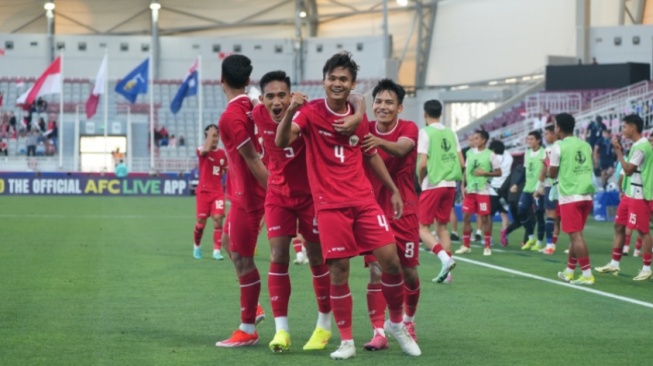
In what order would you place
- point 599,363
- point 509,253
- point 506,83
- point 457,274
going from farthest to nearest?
1. point 506,83
2. point 509,253
3. point 457,274
4. point 599,363

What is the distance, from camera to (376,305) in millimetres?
8992

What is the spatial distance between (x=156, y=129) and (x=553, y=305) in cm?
4981

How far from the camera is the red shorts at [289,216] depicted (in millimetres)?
8695

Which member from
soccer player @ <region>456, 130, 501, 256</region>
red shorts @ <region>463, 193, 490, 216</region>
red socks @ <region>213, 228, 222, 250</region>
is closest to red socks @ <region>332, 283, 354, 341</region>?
red socks @ <region>213, 228, 222, 250</region>

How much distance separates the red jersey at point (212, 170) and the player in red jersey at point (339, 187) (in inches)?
367

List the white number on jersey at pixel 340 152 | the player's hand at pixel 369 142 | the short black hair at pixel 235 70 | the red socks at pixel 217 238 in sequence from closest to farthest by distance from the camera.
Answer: the white number on jersey at pixel 340 152, the player's hand at pixel 369 142, the short black hair at pixel 235 70, the red socks at pixel 217 238

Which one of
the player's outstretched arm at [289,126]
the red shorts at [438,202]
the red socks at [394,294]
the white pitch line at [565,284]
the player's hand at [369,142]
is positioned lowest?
the white pitch line at [565,284]

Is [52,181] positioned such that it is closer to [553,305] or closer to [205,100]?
[205,100]

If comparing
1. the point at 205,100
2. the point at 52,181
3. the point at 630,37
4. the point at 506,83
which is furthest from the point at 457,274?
the point at 205,100

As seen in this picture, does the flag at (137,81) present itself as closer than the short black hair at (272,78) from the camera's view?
No

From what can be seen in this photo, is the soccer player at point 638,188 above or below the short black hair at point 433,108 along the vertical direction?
below

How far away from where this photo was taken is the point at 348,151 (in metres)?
8.32

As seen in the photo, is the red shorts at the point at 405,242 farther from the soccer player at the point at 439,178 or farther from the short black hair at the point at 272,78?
the soccer player at the point at 439,178

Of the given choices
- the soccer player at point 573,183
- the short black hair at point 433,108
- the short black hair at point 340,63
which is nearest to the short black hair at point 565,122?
the soccer player at point 573,183
